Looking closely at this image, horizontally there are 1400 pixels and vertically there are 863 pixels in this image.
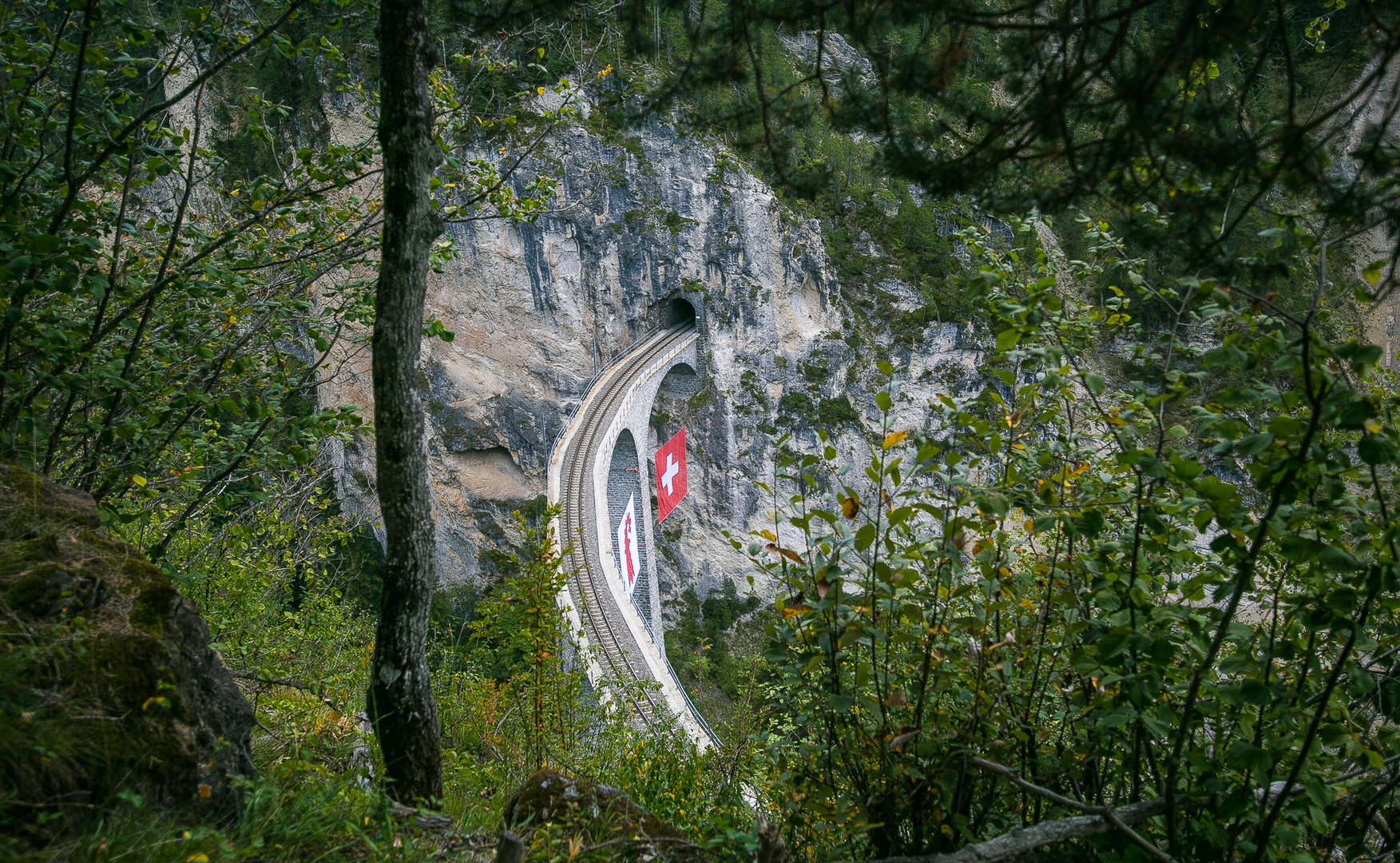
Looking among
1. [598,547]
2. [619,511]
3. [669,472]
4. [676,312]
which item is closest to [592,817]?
[598,547]

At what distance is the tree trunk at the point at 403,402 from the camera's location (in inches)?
115

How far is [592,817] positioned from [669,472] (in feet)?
53.6

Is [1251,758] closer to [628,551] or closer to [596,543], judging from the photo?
[596,543]

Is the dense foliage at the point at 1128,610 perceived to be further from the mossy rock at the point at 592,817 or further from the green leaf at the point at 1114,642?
the mossy rock at the point at 592,817

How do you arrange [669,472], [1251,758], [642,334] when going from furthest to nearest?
1. [642,334]
2. [669,472]
3. [1251,758]

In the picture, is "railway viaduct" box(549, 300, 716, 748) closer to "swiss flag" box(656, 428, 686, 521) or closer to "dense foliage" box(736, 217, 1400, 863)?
"swiss flag" box(656, 428, 686, 521)

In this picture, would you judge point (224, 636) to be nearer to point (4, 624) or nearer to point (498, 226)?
point (4, 624)

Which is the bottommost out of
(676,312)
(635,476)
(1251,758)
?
(1251,758)

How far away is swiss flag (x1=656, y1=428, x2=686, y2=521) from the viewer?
1795 centimetres

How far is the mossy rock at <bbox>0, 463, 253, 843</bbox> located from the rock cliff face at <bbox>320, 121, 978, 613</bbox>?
26.2m

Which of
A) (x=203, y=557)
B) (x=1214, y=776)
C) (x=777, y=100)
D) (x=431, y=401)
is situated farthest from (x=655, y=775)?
(x=431, y=401)

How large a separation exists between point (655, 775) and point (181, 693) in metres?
2.31

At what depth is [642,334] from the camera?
31.2 m

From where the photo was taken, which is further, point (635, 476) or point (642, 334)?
point (642, 334)
